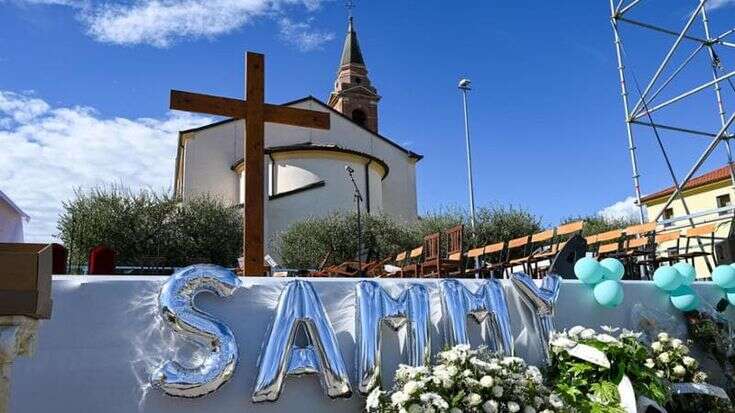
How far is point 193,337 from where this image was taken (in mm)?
3590

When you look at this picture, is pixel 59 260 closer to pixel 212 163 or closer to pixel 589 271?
pixel 589 271

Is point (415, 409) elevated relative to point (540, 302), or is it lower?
lower

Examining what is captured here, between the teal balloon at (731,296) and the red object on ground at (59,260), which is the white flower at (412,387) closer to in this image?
the red object on ground at (59,260)

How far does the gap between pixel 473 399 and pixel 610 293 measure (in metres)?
A: 2.03

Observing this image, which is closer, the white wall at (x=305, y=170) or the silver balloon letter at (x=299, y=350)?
the silver balloon letter at (x=299, y=350)

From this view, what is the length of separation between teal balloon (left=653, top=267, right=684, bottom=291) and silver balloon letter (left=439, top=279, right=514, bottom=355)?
1834 millimetres

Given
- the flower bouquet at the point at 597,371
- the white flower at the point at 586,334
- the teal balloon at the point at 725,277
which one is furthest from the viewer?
the teal balloon at the point at 725,277

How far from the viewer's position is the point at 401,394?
352 cm

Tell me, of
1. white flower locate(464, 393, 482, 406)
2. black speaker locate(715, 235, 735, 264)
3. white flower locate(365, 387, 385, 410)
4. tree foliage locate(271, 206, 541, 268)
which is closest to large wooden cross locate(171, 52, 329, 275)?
white flower locate(365, 387, 385, 410)

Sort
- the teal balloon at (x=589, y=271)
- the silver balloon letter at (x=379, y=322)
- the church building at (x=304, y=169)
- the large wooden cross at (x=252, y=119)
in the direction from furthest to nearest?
the church building at (x=304, y=169) → the large wooden cross at (x=252, y=119) → the teal balloon at (x=589, y=271) → the silver balloon letter at (x=379, y=322)

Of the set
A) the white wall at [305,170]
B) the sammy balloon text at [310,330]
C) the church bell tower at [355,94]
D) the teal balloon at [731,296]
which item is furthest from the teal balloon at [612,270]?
the church bell tower at [355,94]

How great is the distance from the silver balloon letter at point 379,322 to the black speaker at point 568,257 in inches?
83.5

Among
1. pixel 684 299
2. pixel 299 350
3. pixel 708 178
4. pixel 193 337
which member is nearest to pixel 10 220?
pixel 193 337

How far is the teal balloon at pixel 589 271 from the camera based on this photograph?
16.5 feet
